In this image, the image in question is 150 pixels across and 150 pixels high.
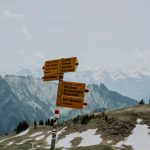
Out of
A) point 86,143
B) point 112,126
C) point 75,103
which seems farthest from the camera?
point 112,126

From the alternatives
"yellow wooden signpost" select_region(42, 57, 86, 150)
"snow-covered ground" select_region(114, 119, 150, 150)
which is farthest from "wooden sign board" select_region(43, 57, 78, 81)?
"snow-covered ground" select_region(114, 119, 150, 150)

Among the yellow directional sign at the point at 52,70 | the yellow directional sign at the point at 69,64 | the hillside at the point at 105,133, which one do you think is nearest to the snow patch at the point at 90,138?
the hillside at the point at 105,133

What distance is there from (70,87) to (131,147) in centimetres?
8344

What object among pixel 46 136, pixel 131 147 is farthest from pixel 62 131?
pixel 131 147

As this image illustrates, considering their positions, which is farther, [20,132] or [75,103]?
[20,132]

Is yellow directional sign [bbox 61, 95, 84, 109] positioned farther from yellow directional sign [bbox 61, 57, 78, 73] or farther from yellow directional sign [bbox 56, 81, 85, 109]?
yellow directional sign [bbox 61, 57, 78, 73]

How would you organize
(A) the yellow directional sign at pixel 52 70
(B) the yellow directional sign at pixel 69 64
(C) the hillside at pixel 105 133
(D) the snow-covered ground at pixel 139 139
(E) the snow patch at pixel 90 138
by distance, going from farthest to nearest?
(E) the snow patch at pixel 90 138
(C) the hillside at pixel 105 133
(D) the snow-covered ground at pixel 139 139
(A) the yellow directional sign at pixel 52 70
(B) the yellow directional sign at pixel 69 64

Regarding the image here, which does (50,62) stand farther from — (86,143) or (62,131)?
(62,131)

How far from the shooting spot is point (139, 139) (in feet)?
358

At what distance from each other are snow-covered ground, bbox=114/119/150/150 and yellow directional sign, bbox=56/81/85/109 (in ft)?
272

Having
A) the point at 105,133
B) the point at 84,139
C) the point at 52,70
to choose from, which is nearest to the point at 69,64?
the point at 52,70

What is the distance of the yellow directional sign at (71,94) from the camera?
2161cm

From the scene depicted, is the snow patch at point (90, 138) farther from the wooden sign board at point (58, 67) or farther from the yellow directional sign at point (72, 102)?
the yellow directional sign at point (72, 102)

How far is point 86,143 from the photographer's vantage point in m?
111
